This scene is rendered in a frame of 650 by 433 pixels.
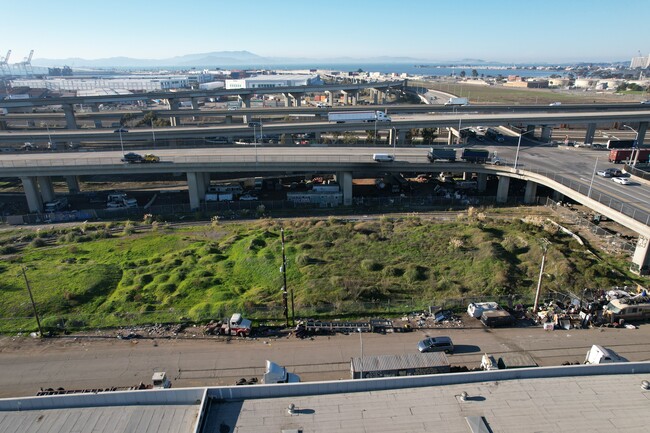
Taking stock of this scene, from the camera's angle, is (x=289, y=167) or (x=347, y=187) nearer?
(x=289, y=167)

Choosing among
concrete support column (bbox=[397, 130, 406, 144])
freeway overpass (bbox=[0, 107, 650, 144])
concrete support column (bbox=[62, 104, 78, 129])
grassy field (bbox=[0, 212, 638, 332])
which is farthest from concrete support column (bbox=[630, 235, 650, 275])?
concrete support column (bbox=[62, 104, 78, 129])

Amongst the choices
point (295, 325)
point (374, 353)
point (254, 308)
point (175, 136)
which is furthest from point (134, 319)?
point (175, 136)

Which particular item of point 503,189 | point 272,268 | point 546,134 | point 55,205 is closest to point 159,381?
point 272,268

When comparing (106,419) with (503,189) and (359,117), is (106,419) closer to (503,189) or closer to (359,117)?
(503,189)

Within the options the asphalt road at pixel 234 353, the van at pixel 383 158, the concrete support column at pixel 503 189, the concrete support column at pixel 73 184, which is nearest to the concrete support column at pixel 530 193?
the concrete support column at pixel 503 189

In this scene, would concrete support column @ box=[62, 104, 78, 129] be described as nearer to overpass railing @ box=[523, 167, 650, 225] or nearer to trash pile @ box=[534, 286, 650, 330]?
overpass railing @ box=[523, 167, 650, 225]

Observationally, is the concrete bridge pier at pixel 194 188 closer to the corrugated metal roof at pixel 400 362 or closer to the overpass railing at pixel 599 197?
the corrugated metal roof at pixel 400 362
